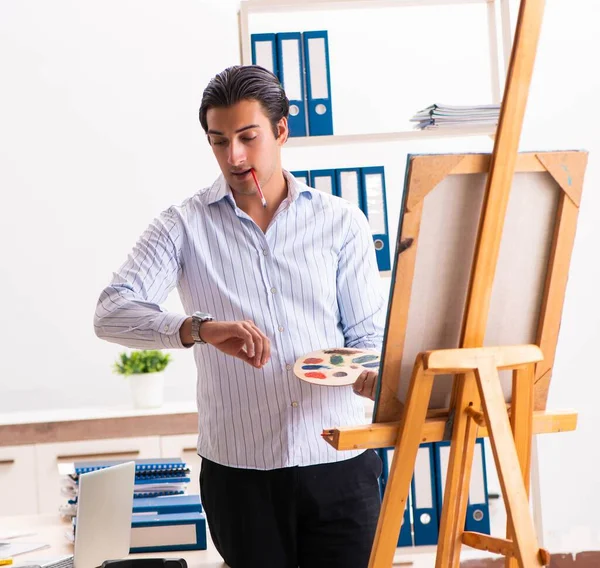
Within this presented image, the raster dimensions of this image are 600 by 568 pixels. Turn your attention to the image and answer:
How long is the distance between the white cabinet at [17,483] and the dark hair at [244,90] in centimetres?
196

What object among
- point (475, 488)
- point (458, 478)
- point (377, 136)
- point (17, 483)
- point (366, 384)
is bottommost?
point (17, 483)

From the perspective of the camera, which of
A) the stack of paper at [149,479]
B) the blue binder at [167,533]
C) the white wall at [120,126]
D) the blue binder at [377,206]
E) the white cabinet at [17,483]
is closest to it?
the blue binder at [167,533]

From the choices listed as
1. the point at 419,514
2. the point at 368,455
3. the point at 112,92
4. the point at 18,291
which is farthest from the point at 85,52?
the point at 368,455

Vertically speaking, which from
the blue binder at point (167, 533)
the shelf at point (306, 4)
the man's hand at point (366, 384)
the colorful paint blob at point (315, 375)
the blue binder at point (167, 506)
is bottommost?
the blue binder at point (167, 533)

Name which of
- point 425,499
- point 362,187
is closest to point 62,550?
point 425,499

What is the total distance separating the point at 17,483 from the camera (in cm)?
329

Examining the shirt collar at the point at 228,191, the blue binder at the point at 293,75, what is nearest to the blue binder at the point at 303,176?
the blue binder at the point at 293,75

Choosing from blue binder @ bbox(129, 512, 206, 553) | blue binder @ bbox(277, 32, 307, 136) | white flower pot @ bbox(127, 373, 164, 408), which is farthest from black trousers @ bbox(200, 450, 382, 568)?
white flower pot @ bbox(127, 373, 164, 408)

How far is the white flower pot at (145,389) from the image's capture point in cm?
346

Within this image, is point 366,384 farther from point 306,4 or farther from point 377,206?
point 306,4

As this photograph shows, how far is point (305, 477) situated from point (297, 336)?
0.27 m

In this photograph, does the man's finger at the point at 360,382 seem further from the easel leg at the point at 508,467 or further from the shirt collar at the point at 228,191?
the shirt collar at the point at 228,191

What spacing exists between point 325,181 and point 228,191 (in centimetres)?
90

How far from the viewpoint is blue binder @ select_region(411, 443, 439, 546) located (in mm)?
2607
